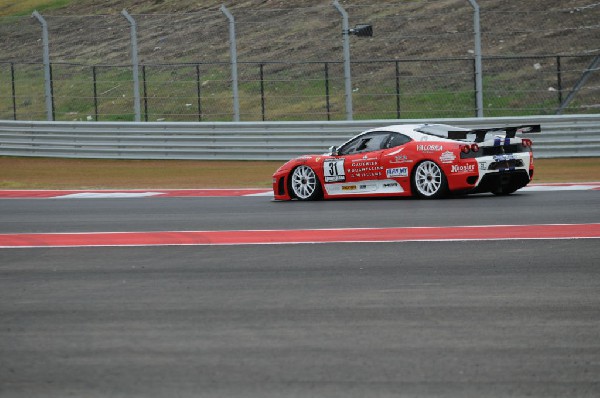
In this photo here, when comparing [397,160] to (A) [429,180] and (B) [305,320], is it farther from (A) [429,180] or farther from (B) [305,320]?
(B) [305,320]

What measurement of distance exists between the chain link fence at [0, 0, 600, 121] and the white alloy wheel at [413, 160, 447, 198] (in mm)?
10141

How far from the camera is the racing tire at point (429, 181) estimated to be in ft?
56.2

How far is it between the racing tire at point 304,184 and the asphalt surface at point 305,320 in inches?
189

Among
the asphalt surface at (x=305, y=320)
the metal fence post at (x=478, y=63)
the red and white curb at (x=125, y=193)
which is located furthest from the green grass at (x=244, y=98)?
the asphalt surface at (x=305, y=320)

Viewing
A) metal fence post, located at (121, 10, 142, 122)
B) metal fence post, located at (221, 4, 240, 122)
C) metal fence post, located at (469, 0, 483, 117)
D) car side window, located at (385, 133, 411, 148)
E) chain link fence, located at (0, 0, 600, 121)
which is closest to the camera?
car side window, located at (385, 133, 411, 148)

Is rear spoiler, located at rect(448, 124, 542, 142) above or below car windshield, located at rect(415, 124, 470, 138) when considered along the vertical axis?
below

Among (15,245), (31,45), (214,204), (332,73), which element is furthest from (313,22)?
(15,245)

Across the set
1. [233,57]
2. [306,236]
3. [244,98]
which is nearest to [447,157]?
[306,236]

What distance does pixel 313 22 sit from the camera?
104 ft

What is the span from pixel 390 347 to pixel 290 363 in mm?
681

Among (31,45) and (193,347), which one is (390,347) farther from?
(31,45)

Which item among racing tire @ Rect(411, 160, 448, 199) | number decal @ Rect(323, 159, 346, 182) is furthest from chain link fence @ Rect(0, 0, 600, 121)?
racing tire @ Rect(411, 160, 448, 199)

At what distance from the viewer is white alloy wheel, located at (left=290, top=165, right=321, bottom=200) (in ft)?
60.4

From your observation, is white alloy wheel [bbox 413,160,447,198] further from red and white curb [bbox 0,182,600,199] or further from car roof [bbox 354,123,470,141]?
red and white curb [bbox 0,182,600,199]
